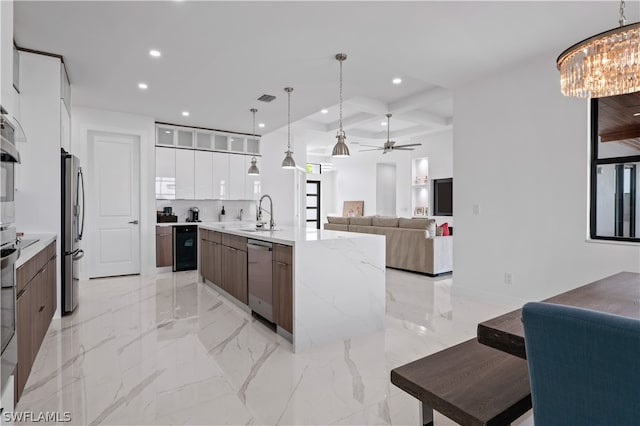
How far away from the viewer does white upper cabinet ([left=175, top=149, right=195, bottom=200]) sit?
6426mm

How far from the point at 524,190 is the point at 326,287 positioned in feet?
8.40

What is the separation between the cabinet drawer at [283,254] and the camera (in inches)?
111

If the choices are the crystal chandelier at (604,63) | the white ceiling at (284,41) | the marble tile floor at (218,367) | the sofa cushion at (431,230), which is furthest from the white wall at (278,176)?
the crystal chandelier at (604,63)

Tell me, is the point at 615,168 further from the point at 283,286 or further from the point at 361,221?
the point at 361,221

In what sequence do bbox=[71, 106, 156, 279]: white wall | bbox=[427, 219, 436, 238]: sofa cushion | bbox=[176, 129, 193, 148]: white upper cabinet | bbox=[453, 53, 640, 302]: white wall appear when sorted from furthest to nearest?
1. bbox=[176, 129, 193, 148]: white upper cabinet
2. bbox=[427, 219, 436, 238]: sofa cushion
3. bbox=[71, 106, 156, 279]: white wall
4. bbox=[453, 53, 640, 302]: white wall

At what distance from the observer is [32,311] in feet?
7.54

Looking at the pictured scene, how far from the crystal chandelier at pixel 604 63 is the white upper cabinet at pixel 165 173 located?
5.96m

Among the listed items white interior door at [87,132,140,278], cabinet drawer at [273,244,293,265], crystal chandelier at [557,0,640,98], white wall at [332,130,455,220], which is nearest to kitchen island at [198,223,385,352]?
cabinet drawer at [273,244,293,265]

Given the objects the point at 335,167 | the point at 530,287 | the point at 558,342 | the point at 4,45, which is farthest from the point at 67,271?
the point at 335,167

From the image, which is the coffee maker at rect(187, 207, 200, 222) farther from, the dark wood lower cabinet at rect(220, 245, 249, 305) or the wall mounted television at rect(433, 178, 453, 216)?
the wall mounted television at rect(433, 178, 453, 216)

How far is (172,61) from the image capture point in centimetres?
379

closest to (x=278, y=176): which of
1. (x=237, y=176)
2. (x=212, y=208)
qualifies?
(x=237, y=176)

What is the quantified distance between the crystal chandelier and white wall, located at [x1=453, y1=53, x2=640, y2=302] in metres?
2.12

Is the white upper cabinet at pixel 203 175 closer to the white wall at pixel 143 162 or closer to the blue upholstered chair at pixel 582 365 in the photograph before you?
the white wall at pixel 143 162
